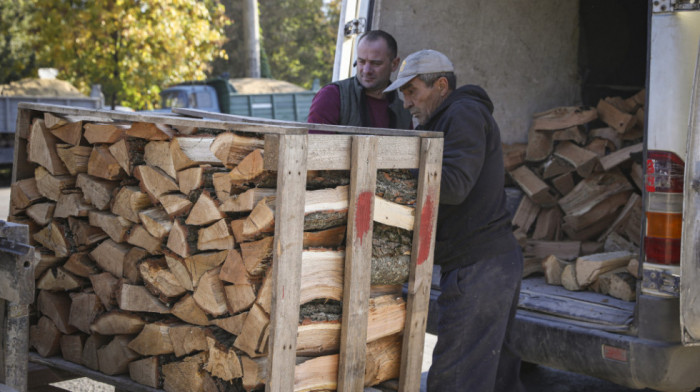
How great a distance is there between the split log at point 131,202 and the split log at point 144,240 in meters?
0.05

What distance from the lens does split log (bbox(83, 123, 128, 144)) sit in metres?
3.18

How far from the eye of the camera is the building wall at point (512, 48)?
5402 mm

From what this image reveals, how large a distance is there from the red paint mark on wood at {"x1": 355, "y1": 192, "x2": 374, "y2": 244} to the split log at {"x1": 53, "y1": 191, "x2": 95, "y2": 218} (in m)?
1.27

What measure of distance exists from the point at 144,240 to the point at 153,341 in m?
0.41

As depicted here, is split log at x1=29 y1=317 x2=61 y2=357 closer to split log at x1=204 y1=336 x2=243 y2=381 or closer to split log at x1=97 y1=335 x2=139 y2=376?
split log at x1=97 y1=335 x2=139 y2=376

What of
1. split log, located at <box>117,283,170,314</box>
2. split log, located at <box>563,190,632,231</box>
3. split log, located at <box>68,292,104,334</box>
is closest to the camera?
split log, located at <box>117,283,170,314</box>

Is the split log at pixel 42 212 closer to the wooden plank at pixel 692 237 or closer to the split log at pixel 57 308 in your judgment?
the split log at pixel 57 308

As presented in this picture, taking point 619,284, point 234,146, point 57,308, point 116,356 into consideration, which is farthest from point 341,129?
point 619,284

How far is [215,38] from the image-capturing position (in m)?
15.2

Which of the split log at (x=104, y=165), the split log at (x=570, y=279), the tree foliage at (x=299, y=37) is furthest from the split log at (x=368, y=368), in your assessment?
the tree foliage at (x=299, y=37)

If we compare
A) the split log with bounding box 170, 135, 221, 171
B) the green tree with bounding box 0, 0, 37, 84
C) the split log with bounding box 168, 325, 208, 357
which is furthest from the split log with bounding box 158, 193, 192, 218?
the green tree with bounding box 0, 0, 37, 84

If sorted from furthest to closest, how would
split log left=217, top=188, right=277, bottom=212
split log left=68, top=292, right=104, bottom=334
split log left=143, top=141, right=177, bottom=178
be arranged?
split log left=68, top=292, right=104, bottom=334 < split log left=143, top=141, right=177, bottom=178 < split log left=217, top=188, right=277, bottom=212

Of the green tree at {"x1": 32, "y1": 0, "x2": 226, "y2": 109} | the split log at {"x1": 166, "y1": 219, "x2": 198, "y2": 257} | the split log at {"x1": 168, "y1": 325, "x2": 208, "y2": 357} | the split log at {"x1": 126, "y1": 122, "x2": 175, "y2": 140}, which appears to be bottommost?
the split log at {"x1": 168, "y1": 325, "x2": 208, "y2": 357}

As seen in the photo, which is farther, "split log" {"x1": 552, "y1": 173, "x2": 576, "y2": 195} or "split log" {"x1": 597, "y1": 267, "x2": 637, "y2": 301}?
"split log" {"x1": 552, "y1": 173, "x2": 576, "y2": 195}
